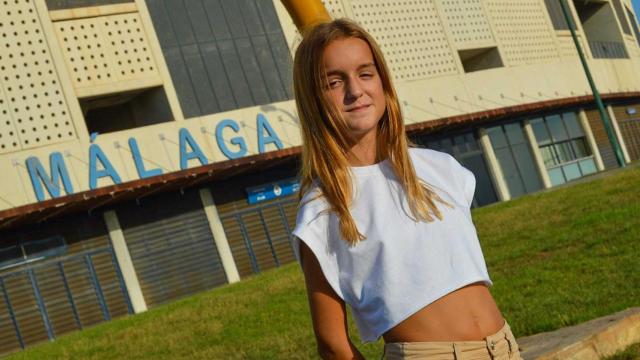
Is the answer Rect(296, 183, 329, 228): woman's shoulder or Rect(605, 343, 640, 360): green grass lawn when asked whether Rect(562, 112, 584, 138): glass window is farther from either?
Rect(296, 183, 329, 228): woman's shoulder

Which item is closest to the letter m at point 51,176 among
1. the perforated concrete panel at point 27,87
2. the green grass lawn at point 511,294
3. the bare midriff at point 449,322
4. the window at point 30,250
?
the perforated concrete panel at point 27,87

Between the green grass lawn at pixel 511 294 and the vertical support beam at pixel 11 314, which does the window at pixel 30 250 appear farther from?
the green grass lawn at pixel 511 294

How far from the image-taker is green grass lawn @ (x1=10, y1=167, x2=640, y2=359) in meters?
8.73

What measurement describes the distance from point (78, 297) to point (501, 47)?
71.8 ft

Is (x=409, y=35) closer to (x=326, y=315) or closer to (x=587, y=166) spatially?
(x=587, y=166)

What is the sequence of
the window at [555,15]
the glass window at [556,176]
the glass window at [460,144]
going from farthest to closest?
1. the window at [555,15]
2. the glass window at [556,176]
3. the glass window at [460,144]

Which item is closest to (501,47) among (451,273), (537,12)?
(537,12)

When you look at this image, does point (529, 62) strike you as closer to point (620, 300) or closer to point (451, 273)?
point (620, 300)

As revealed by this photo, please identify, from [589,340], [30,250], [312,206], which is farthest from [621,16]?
[312,206]

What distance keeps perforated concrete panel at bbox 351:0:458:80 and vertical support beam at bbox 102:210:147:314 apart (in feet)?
41.1

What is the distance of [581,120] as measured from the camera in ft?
137

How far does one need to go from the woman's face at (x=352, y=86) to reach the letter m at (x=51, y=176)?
76.3 ft

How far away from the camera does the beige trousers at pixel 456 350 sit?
2350mm

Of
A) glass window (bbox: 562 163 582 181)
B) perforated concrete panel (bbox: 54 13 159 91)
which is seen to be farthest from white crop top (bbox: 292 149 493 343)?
glass window (bbox: 562 163 582 181)
